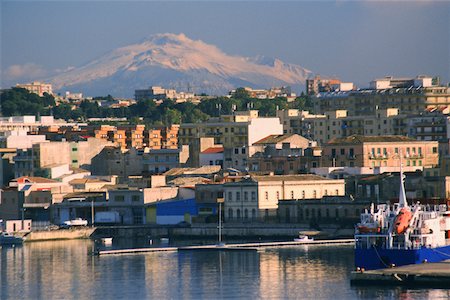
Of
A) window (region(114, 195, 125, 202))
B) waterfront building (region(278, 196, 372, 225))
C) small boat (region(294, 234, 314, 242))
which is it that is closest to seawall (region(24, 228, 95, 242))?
window (region(114, 195, 125, 202))

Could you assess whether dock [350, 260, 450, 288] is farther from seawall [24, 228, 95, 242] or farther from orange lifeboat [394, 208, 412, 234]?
seawall [24, 228, 95, 242]

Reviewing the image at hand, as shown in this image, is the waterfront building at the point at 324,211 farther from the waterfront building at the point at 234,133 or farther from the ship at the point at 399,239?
the ship at the point at 399,239

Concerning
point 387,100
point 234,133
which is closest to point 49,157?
point 234,133

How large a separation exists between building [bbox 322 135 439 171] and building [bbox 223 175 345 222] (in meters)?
8.67

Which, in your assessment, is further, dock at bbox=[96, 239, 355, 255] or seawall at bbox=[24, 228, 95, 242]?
seawall at bbox=[24, 228, 95, 242]

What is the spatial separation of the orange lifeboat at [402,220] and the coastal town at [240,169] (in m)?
5.03

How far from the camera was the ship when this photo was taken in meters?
67.8

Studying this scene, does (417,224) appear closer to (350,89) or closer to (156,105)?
(350,89)

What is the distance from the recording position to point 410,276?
65.0 metres

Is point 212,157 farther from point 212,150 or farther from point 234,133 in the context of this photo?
point 234,133

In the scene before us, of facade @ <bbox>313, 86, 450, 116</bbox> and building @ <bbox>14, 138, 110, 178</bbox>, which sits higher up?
facade @ <bbox>313, 86, 450, 116</bbox>

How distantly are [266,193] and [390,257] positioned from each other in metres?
25.9

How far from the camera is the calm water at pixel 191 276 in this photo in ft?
214

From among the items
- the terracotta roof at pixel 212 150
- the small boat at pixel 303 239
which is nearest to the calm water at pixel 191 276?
the small boat at pixel 303 239
